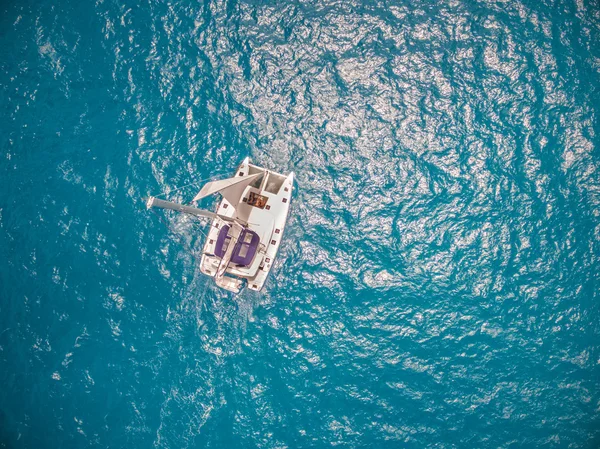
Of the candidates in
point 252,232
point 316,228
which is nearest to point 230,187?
point 252,232

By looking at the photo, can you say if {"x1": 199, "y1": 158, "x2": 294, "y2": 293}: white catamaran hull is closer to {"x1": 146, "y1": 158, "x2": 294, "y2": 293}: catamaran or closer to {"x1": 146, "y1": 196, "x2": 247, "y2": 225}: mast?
{"x1": 146, "y1": 158, "x2": 294, "y2": 293}: catamaran

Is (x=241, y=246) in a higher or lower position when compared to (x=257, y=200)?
lower

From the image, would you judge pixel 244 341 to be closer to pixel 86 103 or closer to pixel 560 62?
pixel 86 103

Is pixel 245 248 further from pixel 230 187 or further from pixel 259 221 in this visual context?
pixel 230 187

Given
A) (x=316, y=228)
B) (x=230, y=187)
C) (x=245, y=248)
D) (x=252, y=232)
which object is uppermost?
(x=230, y=187)

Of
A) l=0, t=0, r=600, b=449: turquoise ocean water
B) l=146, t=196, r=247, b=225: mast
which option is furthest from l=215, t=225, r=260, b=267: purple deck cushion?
l=0, t=0, r=600, b=449: turquoise ocean water
